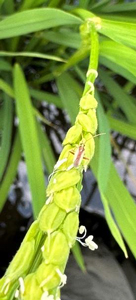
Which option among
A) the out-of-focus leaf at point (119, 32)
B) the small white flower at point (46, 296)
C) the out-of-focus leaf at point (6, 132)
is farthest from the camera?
the out-of-focus leaf at point (6, 132)

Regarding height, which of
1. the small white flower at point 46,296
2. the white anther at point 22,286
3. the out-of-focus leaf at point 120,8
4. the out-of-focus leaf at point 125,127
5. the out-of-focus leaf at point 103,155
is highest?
the out-of-focus leaf at point 120,8

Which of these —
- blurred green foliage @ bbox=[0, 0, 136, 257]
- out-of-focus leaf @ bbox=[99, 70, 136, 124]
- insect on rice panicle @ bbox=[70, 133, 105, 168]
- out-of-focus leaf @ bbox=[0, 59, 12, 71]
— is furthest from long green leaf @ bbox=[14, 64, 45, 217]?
insect on rice panicle @ bbox=[70, 133, 105, 168]

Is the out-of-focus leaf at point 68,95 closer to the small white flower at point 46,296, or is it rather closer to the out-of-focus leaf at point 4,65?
the out-of-focus leaf at point 4,65

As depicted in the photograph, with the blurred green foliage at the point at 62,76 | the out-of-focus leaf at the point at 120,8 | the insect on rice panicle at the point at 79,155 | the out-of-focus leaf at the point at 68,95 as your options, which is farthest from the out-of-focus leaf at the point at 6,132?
the insect on rice panicle at the point at 79,155

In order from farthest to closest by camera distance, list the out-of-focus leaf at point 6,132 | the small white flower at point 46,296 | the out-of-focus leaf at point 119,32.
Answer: the out-of-focus leaf at point 6,132 → the out-of-focus leaf at point 119,32 → the small white flower at point 46,296

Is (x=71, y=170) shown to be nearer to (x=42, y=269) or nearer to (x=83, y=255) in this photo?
(x=42, y=269)

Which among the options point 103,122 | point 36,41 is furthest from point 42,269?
point 36,41
